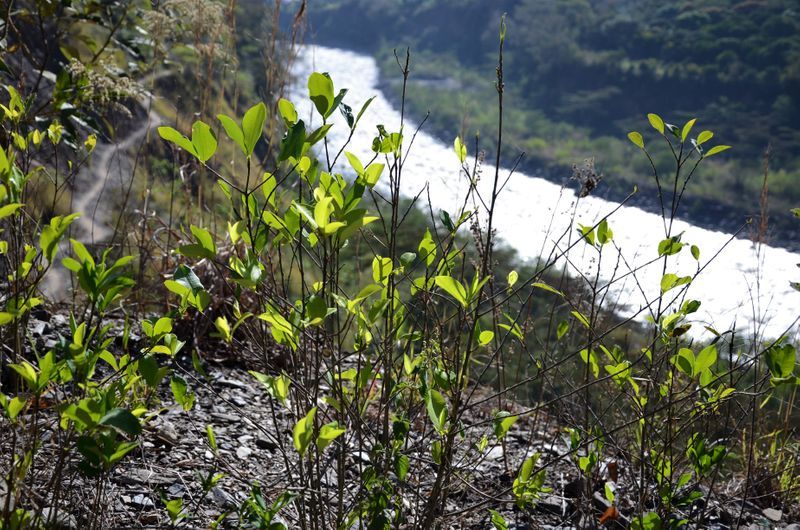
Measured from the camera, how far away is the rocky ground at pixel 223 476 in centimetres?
128

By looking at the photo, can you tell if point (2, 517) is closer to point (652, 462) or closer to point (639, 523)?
point (639, 523)

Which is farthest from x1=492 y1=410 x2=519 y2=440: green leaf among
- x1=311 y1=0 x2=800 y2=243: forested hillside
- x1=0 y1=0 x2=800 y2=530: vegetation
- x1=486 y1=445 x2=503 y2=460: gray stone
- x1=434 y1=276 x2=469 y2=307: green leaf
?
x1=311 y1=0 x2=800 y2=243: forested hillside

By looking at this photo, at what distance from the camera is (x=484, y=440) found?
1.24 meters

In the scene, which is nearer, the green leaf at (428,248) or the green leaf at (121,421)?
the green leaf at (121,421)

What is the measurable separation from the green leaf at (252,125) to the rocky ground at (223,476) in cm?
41

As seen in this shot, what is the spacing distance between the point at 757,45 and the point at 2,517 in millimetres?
19147

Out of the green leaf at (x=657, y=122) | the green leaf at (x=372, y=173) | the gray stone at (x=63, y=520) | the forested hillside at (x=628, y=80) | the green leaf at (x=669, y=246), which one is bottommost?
the gray stone at (x=63, y=520)

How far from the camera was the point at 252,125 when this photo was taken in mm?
866

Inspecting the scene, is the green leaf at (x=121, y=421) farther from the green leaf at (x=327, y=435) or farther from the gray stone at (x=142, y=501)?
the gray stone at (x=142, y=501)

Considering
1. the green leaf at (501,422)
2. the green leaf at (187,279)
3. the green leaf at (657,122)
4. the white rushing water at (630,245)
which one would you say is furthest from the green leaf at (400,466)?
the white rushing water at (630,245)

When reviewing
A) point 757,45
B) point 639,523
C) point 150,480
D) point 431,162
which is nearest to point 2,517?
point 150,480

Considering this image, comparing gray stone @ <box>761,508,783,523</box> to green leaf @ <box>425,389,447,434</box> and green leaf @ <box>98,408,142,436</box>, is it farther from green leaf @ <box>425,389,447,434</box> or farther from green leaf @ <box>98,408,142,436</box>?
green leaf @ <box>98,408,142,436</box>

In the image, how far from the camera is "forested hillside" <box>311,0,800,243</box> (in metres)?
14.2

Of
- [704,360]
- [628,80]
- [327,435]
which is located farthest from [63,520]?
[628,80]
